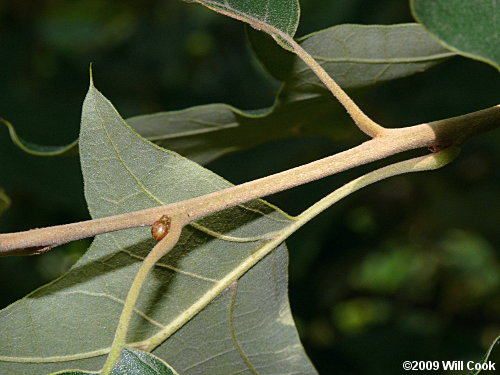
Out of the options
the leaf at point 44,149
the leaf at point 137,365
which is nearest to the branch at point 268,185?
the leaf at point 137,365

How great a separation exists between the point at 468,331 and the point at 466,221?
0.38m

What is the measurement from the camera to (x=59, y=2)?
3.15 metres

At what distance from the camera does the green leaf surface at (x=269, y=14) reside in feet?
2.53

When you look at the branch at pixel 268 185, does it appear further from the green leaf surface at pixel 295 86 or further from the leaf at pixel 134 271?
the green leaf surface at pixel 295 86

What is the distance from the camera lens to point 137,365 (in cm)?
69

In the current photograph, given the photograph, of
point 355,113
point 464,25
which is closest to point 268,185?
point 355,113

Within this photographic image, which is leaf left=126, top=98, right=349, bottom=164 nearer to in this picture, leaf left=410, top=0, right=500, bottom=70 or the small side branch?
the small side branch

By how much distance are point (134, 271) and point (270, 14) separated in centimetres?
34

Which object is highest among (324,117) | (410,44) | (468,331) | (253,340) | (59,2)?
(59,2)

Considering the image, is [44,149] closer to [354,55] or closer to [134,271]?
[134,271]

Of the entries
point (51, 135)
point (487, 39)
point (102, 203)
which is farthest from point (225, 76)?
point (487, 39)

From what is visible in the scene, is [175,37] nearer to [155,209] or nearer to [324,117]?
[324,117]

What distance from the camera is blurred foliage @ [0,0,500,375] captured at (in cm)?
176

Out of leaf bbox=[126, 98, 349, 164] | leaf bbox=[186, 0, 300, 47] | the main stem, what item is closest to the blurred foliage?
leaf bbox=[126, 98, 349, 164]
